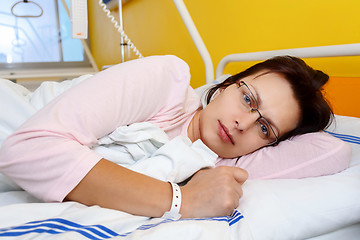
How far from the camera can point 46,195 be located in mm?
622

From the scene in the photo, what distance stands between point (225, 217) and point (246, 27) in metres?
1.28

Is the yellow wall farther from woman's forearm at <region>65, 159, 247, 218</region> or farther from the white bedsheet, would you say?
woman's forearm at <region>65, 159, 247, 218</region>

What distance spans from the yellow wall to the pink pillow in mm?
453

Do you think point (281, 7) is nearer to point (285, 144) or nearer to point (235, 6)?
point (235, 6)

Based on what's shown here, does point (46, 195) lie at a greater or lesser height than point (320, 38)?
lesser

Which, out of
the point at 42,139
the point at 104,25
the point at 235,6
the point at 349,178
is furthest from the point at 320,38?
the point at 104,25

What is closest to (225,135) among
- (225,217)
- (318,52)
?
(225,217)

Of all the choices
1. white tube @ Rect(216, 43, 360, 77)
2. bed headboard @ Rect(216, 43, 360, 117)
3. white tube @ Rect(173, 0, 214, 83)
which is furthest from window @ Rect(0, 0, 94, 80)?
bed headboard @ Rect(216, 43, 360, 117)

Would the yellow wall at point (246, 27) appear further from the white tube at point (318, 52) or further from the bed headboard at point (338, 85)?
the white tube at point (318, 52)

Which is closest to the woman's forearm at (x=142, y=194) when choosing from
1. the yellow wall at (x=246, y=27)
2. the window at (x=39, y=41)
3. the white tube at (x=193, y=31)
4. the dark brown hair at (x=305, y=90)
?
the dark brown hair at (x=305, y=90)

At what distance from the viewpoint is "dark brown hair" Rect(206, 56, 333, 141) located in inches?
38.3

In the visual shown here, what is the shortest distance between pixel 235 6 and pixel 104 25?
6.98 feet

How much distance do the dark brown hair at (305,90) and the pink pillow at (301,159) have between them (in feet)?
0.21

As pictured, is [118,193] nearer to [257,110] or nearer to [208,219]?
[208,219]
